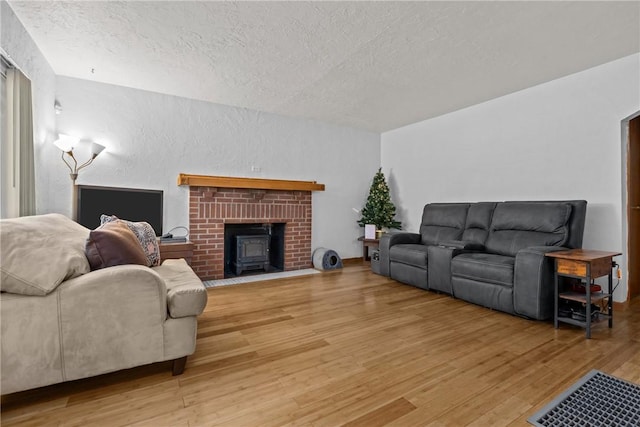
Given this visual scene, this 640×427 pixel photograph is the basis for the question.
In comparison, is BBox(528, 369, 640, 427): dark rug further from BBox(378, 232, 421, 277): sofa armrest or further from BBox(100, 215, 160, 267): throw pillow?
BBox(100, 215, 160, 267): throw pillow

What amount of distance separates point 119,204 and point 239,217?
4.82 ft

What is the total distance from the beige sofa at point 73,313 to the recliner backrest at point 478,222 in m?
3.20

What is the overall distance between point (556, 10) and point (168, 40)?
3112 millimetres

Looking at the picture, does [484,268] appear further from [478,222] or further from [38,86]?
[38,86]

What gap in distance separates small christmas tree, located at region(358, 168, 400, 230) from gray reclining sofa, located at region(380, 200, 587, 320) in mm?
903

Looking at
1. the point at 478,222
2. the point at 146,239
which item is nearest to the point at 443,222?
→ the point at 478,222

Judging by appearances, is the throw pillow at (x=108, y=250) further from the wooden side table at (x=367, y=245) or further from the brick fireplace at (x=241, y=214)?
the wooden side table at (x=367, y=245)

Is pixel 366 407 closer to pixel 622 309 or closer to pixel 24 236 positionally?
pixel 24 236

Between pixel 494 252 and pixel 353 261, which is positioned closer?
pixel 494 252

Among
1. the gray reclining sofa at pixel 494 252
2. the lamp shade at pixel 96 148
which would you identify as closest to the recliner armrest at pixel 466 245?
the gray reclining sofa at pixel 494 252

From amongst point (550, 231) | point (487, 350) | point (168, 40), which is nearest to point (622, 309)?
point (550, 231)

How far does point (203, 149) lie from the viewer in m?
4.15

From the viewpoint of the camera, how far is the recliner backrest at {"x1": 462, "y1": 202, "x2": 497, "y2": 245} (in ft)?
11.7

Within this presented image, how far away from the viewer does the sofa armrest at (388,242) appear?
13.5 feet
